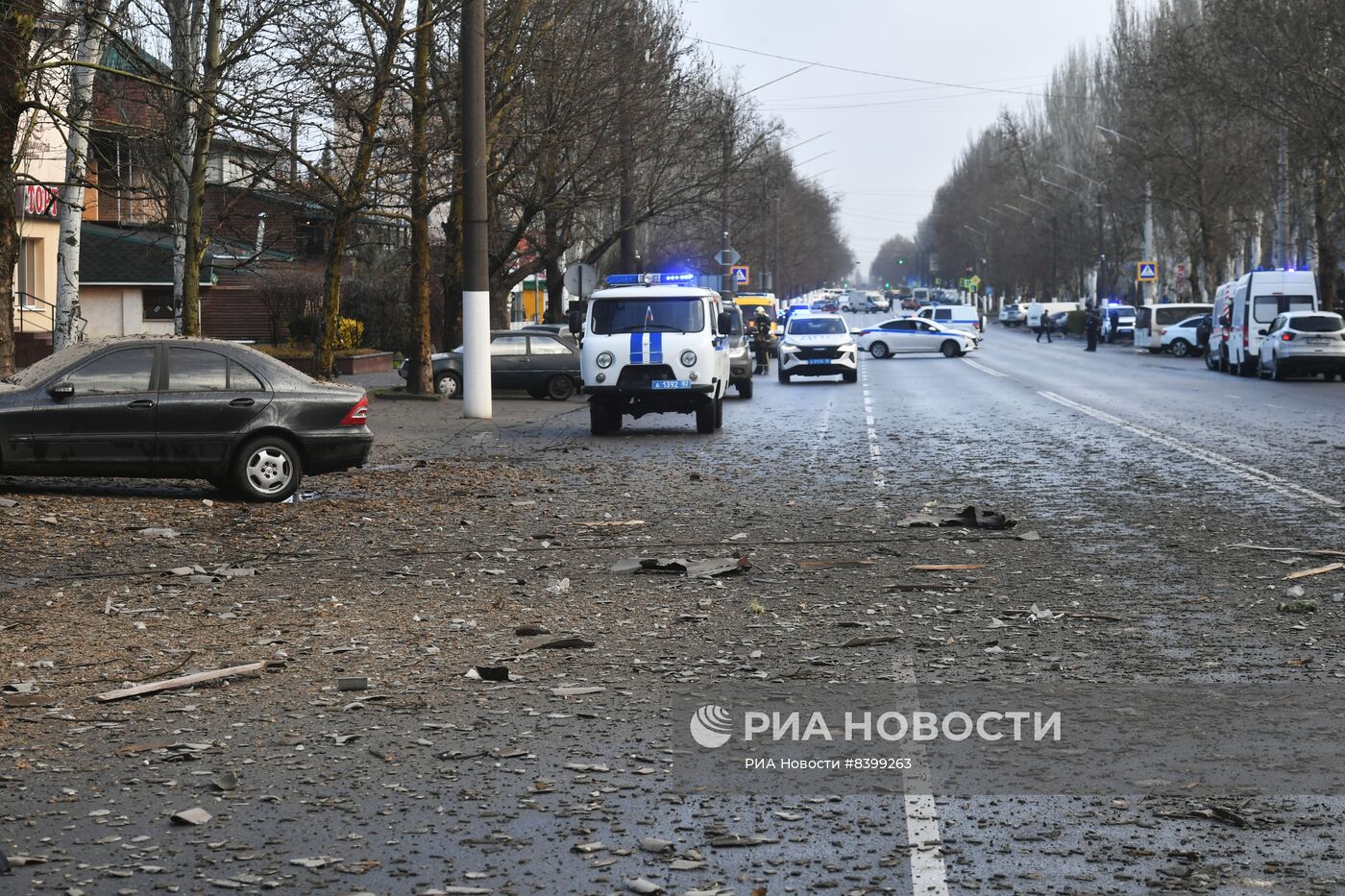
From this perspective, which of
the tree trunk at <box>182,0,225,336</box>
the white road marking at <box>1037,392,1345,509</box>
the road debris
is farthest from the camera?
the tree trunk at <box>182,0,225,336</box>

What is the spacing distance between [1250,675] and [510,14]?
2855 cm

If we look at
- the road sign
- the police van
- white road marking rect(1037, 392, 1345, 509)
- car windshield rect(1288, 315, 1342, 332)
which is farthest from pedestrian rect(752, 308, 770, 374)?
the police van

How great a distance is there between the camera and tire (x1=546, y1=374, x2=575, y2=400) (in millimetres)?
35719

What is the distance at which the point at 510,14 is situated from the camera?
3422 centimetres

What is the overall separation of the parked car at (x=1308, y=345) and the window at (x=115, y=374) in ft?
104

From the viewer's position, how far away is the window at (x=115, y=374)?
50.0 ft

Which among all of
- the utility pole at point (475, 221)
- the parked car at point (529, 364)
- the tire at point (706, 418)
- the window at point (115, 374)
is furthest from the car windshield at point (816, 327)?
the window at point (115, 374)

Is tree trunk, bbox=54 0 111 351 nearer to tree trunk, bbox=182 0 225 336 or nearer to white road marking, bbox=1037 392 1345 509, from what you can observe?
tree trunk, bbox=182 0 225 336

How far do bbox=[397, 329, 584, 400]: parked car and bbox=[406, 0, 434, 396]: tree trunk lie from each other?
0.60m

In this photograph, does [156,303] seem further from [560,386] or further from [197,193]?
[197,193]

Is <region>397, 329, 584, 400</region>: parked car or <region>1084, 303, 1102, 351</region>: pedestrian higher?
<region>1084, 303, 1102, 351</region>: pedestrian

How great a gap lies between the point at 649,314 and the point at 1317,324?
22072 mm

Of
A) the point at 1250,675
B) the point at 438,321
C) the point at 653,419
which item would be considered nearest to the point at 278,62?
the point at 653,419

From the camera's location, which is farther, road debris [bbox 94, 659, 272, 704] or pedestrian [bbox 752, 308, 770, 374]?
pedestrian [bbox 752, 308, 770, 374]
